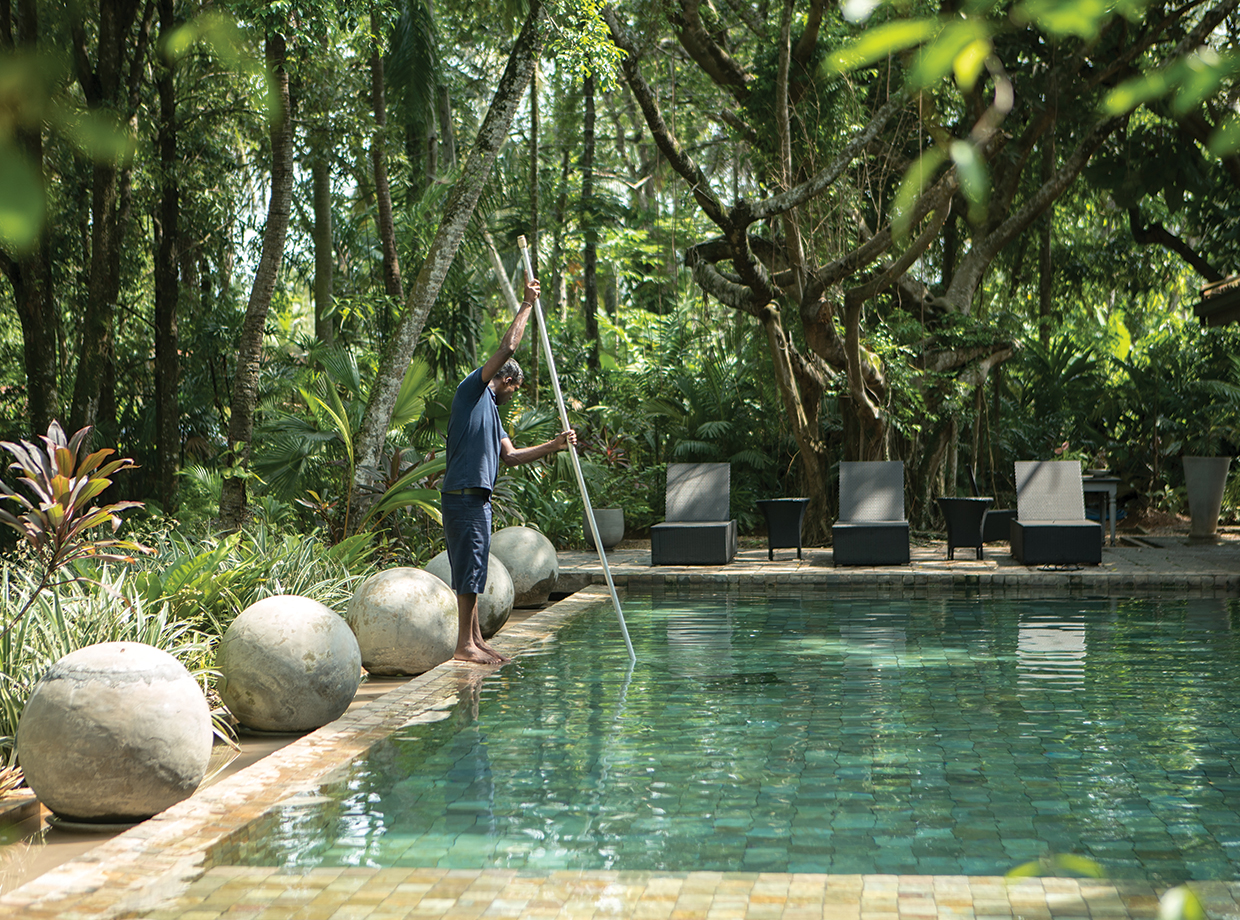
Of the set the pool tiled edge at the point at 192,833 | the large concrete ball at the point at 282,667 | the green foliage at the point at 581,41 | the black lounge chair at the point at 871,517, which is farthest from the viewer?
the black lounge chair at the point at 871,517

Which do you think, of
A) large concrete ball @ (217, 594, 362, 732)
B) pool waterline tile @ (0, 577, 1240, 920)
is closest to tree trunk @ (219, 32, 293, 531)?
large concrete ball @ (217, 594, 362, 732)

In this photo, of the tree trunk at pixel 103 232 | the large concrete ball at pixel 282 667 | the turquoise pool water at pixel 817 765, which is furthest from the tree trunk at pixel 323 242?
the large concrete ball at pixel 282 667

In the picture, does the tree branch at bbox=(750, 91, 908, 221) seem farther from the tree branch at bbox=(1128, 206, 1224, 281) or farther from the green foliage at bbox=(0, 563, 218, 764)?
the green foliage at bbox=(0, 563, 218, 764)

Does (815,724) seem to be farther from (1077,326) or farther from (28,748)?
(1077,326)

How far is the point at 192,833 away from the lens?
3.65 metres

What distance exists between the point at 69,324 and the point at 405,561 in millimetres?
11038

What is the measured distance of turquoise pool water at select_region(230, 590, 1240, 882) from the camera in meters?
3.55

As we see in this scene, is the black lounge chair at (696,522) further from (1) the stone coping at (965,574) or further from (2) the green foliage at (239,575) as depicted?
(2) the green foliage at (239,575)

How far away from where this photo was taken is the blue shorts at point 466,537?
6.52 metres

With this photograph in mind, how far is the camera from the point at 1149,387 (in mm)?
16938

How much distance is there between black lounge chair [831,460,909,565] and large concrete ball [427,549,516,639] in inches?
187

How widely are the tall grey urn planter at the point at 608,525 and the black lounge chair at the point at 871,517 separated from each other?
3.03 meters

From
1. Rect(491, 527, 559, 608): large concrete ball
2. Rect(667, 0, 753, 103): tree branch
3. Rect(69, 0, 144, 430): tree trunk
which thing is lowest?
Rect(491, 527, 559, 608): large concrete ball

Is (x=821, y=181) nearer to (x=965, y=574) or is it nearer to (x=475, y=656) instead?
(x=965, y=574)
